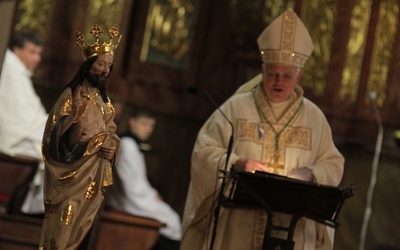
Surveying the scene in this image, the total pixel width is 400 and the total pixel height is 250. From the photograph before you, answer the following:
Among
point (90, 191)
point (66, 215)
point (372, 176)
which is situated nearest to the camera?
point (66, 215)

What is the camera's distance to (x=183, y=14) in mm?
13781

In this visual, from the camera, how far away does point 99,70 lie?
718 centimetres

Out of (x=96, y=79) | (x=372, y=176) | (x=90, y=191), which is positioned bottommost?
(x=90, y=191)

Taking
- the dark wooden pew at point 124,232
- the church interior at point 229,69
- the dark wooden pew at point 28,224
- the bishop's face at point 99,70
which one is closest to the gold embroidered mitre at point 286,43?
the bishop's face at point 99,70

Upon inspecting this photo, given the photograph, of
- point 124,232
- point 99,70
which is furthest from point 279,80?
point 124,232

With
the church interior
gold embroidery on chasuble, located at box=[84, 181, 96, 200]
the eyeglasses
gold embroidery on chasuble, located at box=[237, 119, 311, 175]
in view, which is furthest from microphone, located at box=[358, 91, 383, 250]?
gold embroidery on chasuble, located at box=[84, 181, 96, 200]

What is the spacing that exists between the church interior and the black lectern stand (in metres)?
4.72

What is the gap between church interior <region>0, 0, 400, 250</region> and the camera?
13.1 m

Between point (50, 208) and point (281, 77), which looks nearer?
point (50, 208)

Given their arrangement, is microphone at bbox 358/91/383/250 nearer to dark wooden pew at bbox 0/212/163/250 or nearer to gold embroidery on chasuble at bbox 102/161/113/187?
dark wooden pew at bbox 0/212/163/250

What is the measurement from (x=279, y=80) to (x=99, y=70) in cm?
202

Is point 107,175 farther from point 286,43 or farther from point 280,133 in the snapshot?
point 286,43

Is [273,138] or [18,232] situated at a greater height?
[273,138]

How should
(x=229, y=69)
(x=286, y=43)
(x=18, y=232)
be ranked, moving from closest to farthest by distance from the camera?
1. (x=286, y=43)
2. (x=18, y=232)
3. (x=229, y=69)
